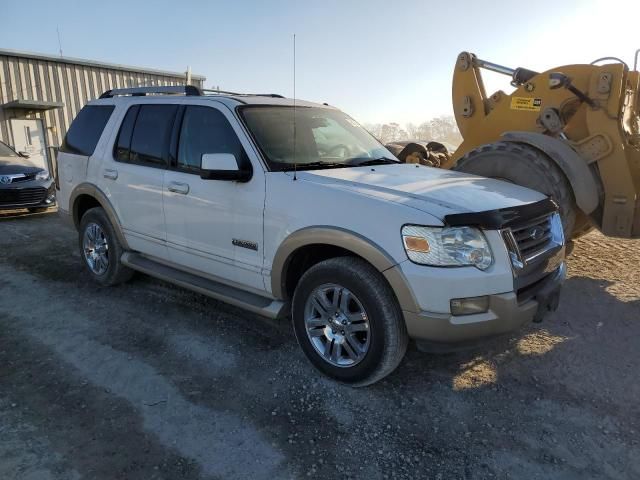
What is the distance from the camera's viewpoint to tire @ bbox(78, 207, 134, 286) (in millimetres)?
5000

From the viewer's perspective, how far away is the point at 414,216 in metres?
2.82

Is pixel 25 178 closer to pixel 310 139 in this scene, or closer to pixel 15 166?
pixel 15 166

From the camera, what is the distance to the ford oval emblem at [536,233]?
3203mm

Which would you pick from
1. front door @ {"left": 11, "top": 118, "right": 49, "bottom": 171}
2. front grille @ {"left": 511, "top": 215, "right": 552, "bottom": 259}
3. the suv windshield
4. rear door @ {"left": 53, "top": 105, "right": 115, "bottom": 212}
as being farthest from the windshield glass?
front grille @ {"left": 511, "top": 215, "right": 552, "bottom": 259}

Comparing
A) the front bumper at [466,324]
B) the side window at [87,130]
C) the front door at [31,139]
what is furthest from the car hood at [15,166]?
the front bumper at [466,324]

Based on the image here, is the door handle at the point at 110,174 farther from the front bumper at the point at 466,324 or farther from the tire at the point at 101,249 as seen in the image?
the front bumper at the point at 466,324

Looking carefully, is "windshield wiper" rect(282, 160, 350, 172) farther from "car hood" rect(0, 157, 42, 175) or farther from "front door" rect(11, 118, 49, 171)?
"front door" rect(11, 118, 49, 171)

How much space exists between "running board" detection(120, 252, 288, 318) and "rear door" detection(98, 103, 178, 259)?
0.40 ft

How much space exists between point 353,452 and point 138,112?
372 cm

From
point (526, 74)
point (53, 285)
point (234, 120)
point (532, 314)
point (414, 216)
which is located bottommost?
point (53, 285)

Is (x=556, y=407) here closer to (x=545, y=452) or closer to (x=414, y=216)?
(x=545, y=452)

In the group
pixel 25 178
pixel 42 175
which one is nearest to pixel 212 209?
pixel 25 178

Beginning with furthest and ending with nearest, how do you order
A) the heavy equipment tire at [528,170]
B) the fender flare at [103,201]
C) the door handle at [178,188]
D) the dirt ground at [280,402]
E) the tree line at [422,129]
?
1. the tree line at [422,129]
2. the heavy equipment tire at [528,170]
3. the fender flare at [103,201]
4. the door handle at [178,188]
5. the dirt ground at [280,402]

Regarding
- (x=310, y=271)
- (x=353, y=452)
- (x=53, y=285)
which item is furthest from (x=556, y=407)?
(x=53, y=285)
